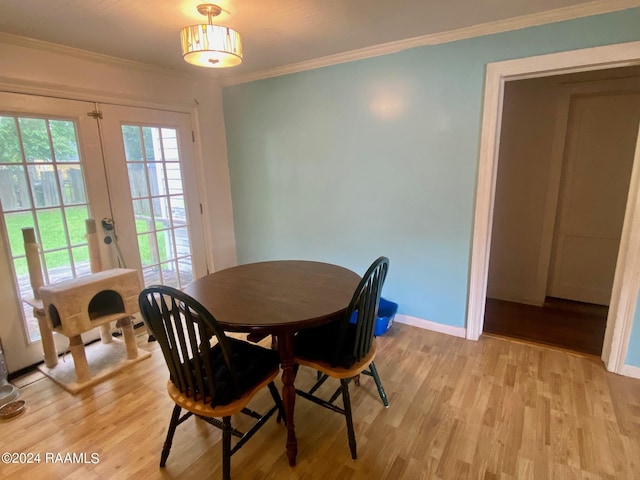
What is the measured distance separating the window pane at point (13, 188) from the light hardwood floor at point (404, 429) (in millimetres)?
1170

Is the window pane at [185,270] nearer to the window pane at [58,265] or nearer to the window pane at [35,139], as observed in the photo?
the window pane at [58,265]

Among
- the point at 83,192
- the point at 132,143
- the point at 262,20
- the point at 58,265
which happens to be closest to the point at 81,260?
the point at 58,265

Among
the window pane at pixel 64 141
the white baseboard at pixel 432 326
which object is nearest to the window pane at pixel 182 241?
the window pane at pixel 64 141

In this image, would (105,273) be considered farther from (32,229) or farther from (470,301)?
(470,301)

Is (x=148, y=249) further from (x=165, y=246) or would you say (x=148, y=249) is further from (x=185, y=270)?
(x=185, y=270)

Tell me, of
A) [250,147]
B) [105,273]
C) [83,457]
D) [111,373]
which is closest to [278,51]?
[250,147]

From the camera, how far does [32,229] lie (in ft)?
7.20

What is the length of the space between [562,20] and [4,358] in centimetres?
403

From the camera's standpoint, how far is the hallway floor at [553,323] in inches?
105

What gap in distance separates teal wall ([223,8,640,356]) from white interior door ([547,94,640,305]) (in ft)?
4.67

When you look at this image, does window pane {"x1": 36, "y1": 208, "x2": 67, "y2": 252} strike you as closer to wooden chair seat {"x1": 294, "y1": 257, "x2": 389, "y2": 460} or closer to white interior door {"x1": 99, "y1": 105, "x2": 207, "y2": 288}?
white interior door {"x1": 99, "y1": 105, "x2": 207, "y2": 288}

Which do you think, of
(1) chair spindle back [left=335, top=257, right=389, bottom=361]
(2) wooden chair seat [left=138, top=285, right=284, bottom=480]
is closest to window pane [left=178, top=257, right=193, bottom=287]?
(2) wooden chair seat [left=138, top=285, right=284, bottom=480]

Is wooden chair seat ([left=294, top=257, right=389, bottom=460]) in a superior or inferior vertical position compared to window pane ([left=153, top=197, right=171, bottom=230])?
inferior

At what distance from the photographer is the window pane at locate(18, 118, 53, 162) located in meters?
2.29
